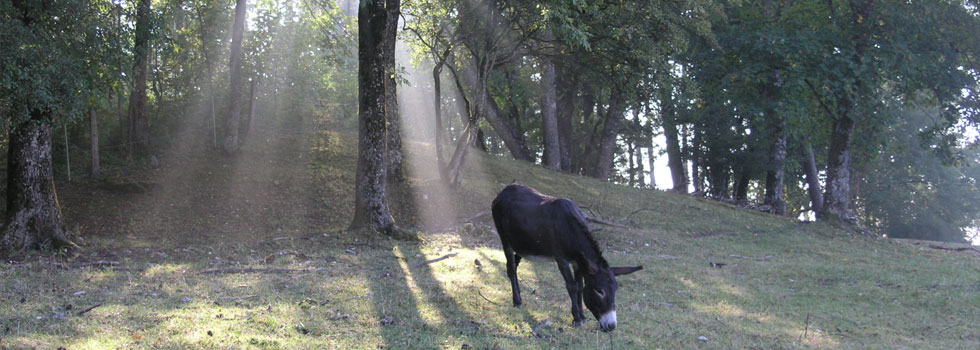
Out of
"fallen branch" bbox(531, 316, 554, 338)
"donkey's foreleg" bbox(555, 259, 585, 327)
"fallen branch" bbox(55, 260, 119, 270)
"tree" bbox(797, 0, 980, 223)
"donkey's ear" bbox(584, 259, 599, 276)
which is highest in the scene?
"tree" bbox(797, 0, 980, 223)

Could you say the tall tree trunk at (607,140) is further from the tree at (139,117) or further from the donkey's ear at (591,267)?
the donkey's ear at (591,267)

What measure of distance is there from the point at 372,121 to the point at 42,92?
6333 mm

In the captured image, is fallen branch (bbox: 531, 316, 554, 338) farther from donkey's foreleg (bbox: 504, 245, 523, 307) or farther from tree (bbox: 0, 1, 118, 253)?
tree (bbox: 0, 1, 118, 253)

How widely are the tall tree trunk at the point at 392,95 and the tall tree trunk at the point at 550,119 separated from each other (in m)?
11.1

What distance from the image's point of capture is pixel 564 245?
26.3 ft

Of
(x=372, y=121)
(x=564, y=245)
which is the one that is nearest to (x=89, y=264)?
(x=372, y=121)

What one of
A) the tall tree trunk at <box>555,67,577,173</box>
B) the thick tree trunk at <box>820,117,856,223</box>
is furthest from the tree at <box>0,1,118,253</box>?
the thick tree trunk at <box>820,117,856,223</box>

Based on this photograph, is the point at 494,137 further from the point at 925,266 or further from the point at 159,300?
the point at 159,300

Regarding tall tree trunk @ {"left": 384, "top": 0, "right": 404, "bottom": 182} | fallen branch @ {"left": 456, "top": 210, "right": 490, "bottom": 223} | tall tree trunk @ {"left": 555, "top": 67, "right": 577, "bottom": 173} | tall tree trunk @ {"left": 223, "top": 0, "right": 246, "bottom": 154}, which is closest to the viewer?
tall tree trunk @ {"left": 384, "top": 0, "right": 404, "bottom": 182}

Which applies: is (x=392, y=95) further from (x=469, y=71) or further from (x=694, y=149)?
(x=694, y=149)

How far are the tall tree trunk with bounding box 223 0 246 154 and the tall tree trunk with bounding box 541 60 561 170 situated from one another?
13.6 m

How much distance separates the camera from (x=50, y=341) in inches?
235

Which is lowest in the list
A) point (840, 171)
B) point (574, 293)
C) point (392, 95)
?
point (574, 293)

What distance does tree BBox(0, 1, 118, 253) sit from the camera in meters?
11.1
